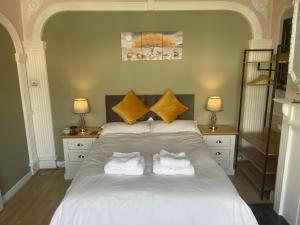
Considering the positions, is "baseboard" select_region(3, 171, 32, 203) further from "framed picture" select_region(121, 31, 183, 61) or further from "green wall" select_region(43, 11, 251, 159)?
"framed picture" select_region(121, 31, 183, 61)

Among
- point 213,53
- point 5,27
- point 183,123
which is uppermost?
point 5,27

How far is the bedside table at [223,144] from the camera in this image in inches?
139

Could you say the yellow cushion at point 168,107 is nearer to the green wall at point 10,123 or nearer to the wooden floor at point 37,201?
the wooden floor at point 37,201

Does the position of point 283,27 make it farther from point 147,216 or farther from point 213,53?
point 147,216

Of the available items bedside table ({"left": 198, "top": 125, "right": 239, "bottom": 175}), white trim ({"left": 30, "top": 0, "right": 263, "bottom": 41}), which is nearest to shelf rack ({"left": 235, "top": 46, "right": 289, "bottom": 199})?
bedside table ({"left": 198, "top": 125, "right": 239, "bottom": 175})

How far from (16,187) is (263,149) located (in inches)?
132

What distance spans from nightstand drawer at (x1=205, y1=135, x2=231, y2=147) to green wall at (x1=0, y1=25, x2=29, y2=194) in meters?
2.76

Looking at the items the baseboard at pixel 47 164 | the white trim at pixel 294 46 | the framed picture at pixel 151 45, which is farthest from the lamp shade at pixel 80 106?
the white trim at pixel 294 46

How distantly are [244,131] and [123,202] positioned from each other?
2671 mm

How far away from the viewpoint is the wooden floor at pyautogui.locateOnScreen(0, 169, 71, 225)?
106 inches

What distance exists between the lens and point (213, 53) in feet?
12.2

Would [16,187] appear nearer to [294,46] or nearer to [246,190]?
[246,190]

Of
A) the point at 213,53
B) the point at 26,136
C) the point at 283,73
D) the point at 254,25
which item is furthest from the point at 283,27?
the point at 26,136

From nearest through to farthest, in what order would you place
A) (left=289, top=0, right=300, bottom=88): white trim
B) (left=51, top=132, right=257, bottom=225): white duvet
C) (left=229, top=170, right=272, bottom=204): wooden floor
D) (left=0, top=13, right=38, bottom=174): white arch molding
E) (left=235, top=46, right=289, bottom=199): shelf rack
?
1. (left=51, top=132, right=257, bottom=225): white duvet
2. (left=289, top=0, right=300, bottom=88): white trim
3. (left=235, top=46, right=289, bottom=199): shelf rack
4. (left=229, top=170, right=272, bottom=204): wooden floor
5. (left=0, top=13, right=38, bottom=174): white arch molding
